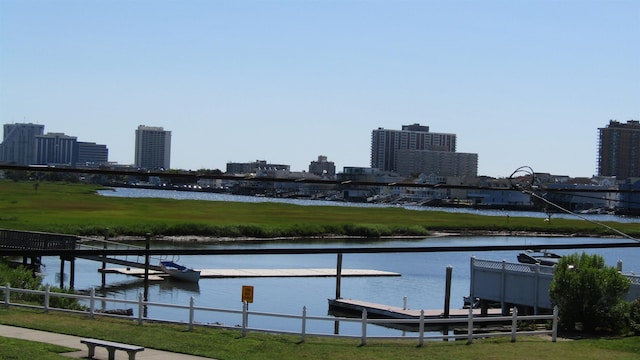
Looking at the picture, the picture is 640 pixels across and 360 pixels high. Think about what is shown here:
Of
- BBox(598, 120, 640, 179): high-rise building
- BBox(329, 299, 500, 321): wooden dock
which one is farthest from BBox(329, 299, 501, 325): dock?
BBox(598, 120, 640, 179): high-rise building

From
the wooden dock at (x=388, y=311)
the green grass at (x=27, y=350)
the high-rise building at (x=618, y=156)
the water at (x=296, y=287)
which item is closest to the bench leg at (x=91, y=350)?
the green grass at (x=27, y=350)

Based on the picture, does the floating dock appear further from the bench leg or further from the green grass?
the green grass

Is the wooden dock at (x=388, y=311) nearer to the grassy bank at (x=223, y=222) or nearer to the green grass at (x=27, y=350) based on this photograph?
the green grass at (x=27, y=350)

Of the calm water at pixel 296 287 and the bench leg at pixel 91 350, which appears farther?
the calm water at pixel 296 287

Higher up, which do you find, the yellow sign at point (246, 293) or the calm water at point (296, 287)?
the yellow sign at point (246, 293)

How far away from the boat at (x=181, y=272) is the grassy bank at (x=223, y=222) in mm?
27946

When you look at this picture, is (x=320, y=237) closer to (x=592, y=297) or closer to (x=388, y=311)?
(x=388, y=311)

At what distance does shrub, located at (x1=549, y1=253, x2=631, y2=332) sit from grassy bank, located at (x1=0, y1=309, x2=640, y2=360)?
2212mm

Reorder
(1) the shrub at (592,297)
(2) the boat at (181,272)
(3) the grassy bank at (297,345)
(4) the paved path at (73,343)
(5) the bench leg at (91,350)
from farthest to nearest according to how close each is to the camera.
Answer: (2) the boat at (181,272), (1) the shrub at (592,297), (3) the grassy bank at (297,345), (4) the paved path at (73,343), (5) the bench leg at (91,350)

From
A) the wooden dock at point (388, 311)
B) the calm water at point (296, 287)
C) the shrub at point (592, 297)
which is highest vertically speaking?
the shrub at point (592, 297)

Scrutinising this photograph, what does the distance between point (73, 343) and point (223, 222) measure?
82335 millimetres

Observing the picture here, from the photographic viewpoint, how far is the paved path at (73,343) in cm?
2100

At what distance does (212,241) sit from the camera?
9231cm

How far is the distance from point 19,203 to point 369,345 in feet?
335
